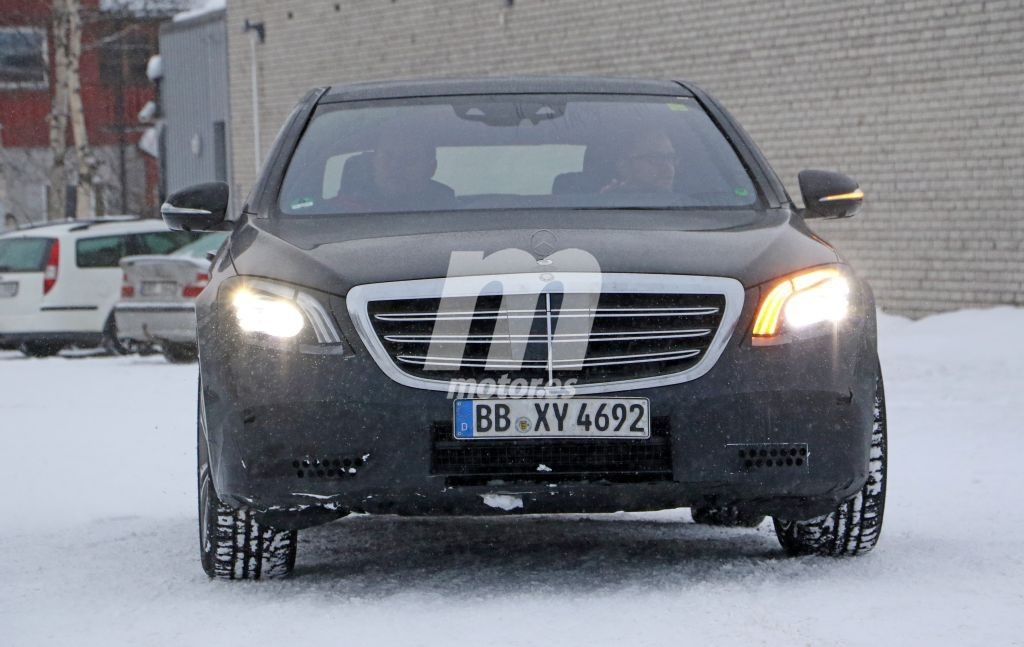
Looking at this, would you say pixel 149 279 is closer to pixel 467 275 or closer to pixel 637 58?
pixel 637 58

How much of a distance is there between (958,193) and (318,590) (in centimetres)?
1327

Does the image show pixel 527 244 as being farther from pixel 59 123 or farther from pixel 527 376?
pixel 59 123

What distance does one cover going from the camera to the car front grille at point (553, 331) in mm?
5047

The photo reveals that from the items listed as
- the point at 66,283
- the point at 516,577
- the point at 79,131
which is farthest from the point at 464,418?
the point at 79,131

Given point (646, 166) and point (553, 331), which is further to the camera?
point (646, 166)

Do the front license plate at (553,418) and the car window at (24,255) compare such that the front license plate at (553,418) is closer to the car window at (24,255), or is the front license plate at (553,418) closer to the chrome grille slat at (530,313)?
the chrome grille slat at (530,313)

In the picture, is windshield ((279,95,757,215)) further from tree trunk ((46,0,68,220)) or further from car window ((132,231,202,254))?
tree trunk ((46,0,68,220))

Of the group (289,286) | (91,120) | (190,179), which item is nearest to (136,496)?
(289,286)

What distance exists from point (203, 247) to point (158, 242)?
6.18 ft

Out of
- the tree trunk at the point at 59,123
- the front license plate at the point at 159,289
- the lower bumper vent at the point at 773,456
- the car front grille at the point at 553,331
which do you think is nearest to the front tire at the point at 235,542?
the car front grille at the point at 553,331

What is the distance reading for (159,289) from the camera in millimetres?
18000

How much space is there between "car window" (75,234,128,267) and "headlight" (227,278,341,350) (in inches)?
589

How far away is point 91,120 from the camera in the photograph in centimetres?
5800

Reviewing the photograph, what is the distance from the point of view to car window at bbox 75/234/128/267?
65.2 ft
